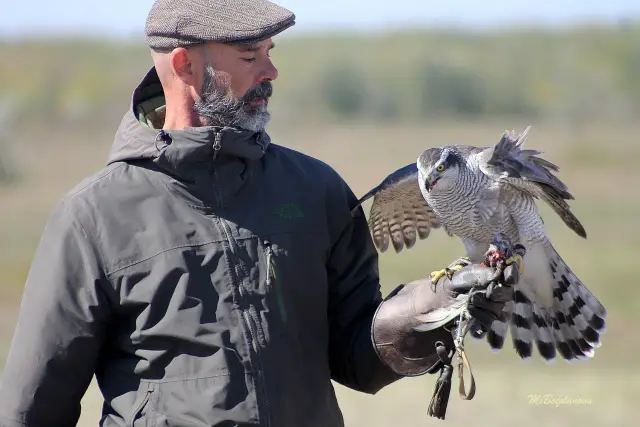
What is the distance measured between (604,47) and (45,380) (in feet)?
153

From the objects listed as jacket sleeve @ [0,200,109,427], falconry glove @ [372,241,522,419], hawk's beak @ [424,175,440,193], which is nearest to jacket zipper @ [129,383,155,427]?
jacket sleeve @ [0,200,109,427]

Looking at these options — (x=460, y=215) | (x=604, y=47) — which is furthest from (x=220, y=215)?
(x=604, y=47)

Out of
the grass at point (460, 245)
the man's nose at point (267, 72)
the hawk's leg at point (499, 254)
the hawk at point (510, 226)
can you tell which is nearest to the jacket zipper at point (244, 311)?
the man's nose at point (267, 72)

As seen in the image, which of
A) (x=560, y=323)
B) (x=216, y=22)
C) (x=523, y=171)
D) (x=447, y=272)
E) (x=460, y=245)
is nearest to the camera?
(x=216, y=22)

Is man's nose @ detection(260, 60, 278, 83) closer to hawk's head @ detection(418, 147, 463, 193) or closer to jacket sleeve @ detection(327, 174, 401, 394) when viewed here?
jacket sleeve @ detection(327, 174, 401, 394)

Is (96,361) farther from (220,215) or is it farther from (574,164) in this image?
(574,164)

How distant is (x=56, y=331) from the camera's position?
330 cm

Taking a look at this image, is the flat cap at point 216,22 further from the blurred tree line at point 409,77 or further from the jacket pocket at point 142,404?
the blurred tree line at point 409,77

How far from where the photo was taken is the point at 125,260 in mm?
3338

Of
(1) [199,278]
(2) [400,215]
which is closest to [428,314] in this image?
(1) [199,278]

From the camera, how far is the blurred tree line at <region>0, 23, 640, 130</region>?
37.2 meters

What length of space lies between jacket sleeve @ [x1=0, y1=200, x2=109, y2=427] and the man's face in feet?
1.96

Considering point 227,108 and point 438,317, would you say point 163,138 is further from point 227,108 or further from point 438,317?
point 438,317

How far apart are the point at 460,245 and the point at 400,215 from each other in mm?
13045
